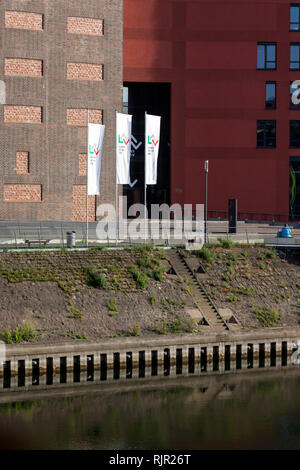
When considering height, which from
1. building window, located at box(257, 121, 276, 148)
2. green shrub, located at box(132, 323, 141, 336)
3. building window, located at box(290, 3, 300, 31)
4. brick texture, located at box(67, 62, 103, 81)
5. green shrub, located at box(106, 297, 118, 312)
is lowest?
green shrub, located at box(132, 323, 141, 336)

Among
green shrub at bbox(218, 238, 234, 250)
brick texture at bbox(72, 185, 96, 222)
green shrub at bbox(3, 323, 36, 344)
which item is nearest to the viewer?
green shrub at bbox(3, 323, 36, 344)

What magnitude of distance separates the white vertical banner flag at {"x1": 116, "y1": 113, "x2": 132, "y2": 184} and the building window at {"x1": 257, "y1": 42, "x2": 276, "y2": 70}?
27.7 m

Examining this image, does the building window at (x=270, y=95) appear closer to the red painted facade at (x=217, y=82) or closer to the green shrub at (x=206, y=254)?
the red painted facade at (x=217, y=82)

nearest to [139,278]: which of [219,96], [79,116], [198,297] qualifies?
[198,297]

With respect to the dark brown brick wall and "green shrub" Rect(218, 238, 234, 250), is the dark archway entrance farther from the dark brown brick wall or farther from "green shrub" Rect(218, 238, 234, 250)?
"green shrub" Rect(218, 238, 234, 250)

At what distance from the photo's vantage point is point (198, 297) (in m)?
39.1

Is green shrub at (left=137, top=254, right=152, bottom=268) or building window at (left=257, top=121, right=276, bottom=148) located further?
building window at (left=257, top=121, right=276, bottom=148)

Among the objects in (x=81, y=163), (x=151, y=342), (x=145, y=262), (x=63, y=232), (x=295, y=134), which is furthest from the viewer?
(x=295, y=134)

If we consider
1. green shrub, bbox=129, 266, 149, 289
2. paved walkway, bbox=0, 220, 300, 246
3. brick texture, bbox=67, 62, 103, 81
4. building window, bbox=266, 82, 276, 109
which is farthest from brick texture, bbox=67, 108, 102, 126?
building window, bbox=266, 82, 276, 109

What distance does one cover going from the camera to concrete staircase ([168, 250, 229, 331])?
122 feet

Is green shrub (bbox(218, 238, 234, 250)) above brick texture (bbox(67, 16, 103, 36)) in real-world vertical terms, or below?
below

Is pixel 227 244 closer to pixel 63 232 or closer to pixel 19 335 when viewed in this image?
pixel 63 232
